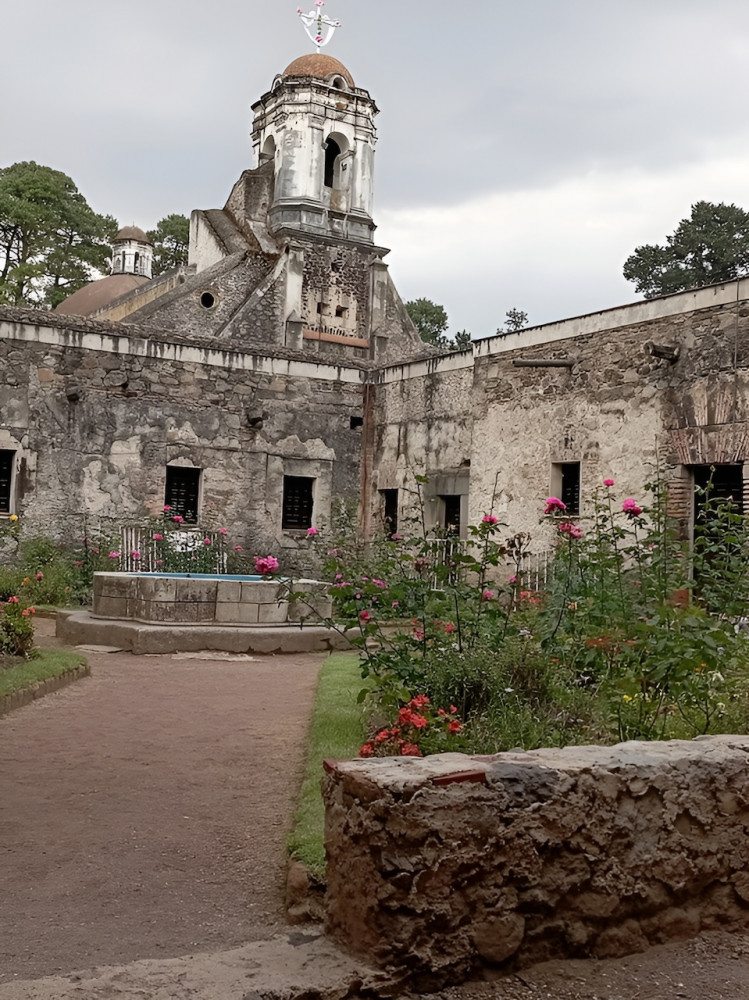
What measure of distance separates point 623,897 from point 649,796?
1.10 feet

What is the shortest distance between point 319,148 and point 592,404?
16.4 m

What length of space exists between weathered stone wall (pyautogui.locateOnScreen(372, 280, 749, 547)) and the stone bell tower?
36.6 feet

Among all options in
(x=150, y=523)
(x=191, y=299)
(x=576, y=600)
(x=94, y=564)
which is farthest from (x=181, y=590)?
(x=191, y=299)

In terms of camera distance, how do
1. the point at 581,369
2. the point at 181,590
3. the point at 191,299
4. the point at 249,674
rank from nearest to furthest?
the point at 249,674 → the point at 181,590 → the point at 581,369 → the point at 191,299

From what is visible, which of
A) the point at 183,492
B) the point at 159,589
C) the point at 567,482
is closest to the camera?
the point at 159,589

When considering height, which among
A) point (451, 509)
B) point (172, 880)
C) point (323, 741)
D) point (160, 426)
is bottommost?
point (172, 880)

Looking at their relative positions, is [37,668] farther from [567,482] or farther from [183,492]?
[183,492]

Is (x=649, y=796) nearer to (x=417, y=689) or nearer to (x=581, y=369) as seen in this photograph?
(x=417, y=689)

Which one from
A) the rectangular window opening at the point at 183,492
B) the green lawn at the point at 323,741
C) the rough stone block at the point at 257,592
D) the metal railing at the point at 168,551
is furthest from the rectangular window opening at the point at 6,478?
the green lawn at the point at 323,741

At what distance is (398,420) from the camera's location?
1631 cm

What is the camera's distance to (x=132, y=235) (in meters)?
42.8

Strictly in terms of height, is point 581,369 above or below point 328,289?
below

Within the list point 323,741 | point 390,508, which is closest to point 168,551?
point 390,508

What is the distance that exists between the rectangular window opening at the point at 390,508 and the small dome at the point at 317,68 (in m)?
15.0
